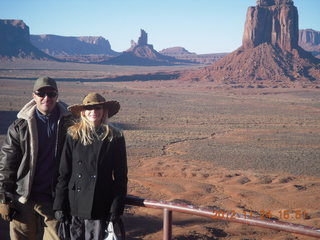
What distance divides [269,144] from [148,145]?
5884mm

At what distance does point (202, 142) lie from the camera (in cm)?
1922

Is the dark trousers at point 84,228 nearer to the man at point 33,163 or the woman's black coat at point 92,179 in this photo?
the woman's black coat at point 92,179

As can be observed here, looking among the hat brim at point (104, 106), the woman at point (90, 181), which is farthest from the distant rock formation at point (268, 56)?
the woman at point (90, 181)

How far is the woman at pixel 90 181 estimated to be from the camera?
3.05 metres

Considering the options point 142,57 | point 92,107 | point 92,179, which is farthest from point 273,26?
point 142,57

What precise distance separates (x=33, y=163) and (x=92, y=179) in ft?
1.89

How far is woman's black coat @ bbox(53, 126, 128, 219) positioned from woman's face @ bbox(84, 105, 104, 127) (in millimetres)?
232

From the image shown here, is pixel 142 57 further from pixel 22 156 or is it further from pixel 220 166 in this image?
pixel 22 156

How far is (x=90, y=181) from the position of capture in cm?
306

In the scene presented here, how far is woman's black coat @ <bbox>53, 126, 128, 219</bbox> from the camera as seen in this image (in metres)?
3.04

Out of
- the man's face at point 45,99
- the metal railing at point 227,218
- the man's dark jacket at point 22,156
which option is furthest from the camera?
the man's face at point 45,99

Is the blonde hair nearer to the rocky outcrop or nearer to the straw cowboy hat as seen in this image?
the straw cowboy hat

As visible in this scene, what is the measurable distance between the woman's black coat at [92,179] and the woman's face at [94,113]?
232mm

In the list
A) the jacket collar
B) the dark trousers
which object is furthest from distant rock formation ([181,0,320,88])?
the dark trousers
